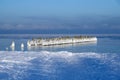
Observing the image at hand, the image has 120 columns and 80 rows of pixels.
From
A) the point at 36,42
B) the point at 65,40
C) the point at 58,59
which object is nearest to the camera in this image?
the point at 58,59

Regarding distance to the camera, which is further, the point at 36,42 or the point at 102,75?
the point at 36,42

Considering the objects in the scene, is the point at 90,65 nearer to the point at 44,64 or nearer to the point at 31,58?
the point at 44,64

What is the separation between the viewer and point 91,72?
25453 mm

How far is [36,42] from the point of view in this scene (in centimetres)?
9719

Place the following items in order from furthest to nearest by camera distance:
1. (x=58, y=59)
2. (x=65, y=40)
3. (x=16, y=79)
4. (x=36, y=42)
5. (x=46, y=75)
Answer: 1. (x=65, y=40)
2. (x=36, y=42)
3. (x=58, y=59)
4. (x=46, y=75)
5. (x=16, y=79)

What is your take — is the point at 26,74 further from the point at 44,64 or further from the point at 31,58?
the point at 31,58

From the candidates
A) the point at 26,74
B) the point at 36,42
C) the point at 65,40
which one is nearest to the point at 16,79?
the point at 26,74

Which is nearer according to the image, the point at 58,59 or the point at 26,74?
the point at 26,74

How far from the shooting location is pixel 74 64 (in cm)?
2889

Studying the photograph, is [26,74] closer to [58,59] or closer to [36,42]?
[58,59]

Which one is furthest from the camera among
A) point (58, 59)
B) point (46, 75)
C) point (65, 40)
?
point (65, 40)

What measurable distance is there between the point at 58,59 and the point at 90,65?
426 cm

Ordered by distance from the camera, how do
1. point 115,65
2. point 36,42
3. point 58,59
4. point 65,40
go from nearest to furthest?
point 115,65 < point 58,59 < point 36,42 < point 65,40

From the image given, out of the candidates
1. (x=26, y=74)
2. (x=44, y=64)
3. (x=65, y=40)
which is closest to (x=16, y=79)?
(x=26, y=74)
